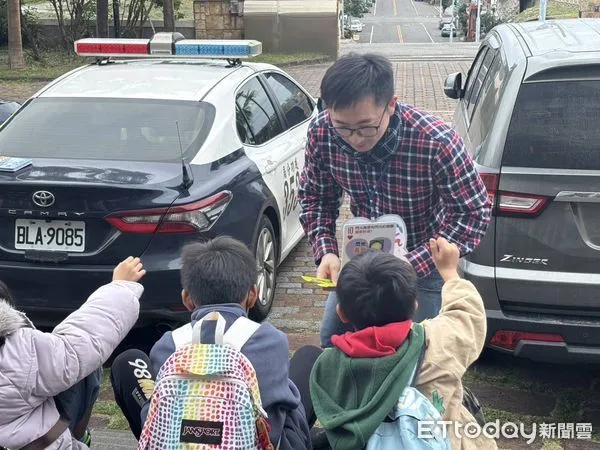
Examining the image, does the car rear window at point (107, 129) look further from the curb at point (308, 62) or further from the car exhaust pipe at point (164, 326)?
the curb at point (308, 62)

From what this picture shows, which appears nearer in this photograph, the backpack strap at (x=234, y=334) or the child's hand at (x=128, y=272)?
the backpack strap at (x=234, y=334)

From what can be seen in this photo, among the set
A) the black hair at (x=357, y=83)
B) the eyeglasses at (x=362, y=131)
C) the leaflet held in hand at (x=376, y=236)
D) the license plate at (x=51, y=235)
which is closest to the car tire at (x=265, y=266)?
the license plate at (x=51, y=235)

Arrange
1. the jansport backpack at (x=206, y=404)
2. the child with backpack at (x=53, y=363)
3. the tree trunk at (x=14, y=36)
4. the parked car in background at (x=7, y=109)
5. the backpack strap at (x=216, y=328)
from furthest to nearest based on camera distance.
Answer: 1. the tree trunk at (x=14, y=36)
2. the parked car in background at (x=7, y=109)
3. the child with backpack at (x=53, y=363)
4. the backpack strap at (x=216, y=328)
5. the jansport backpack at (x=206, y=404)

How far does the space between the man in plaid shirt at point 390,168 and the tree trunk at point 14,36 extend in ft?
52.1

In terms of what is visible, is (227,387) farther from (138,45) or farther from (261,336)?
(138,45)

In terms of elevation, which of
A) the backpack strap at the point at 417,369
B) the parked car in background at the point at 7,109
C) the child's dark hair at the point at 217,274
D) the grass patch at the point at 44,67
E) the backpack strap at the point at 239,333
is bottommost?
the grass patch at the point at 44,67

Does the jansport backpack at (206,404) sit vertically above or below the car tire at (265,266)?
above

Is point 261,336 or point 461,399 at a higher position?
point 261,336

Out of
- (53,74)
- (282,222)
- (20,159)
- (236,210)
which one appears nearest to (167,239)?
(236,210)

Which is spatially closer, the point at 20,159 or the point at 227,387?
the point at 227,387

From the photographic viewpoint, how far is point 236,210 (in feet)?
14.7

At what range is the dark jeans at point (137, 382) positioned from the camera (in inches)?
114

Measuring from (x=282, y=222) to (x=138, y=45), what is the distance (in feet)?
5.46

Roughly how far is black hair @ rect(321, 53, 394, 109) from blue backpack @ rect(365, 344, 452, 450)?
100 centimetres
